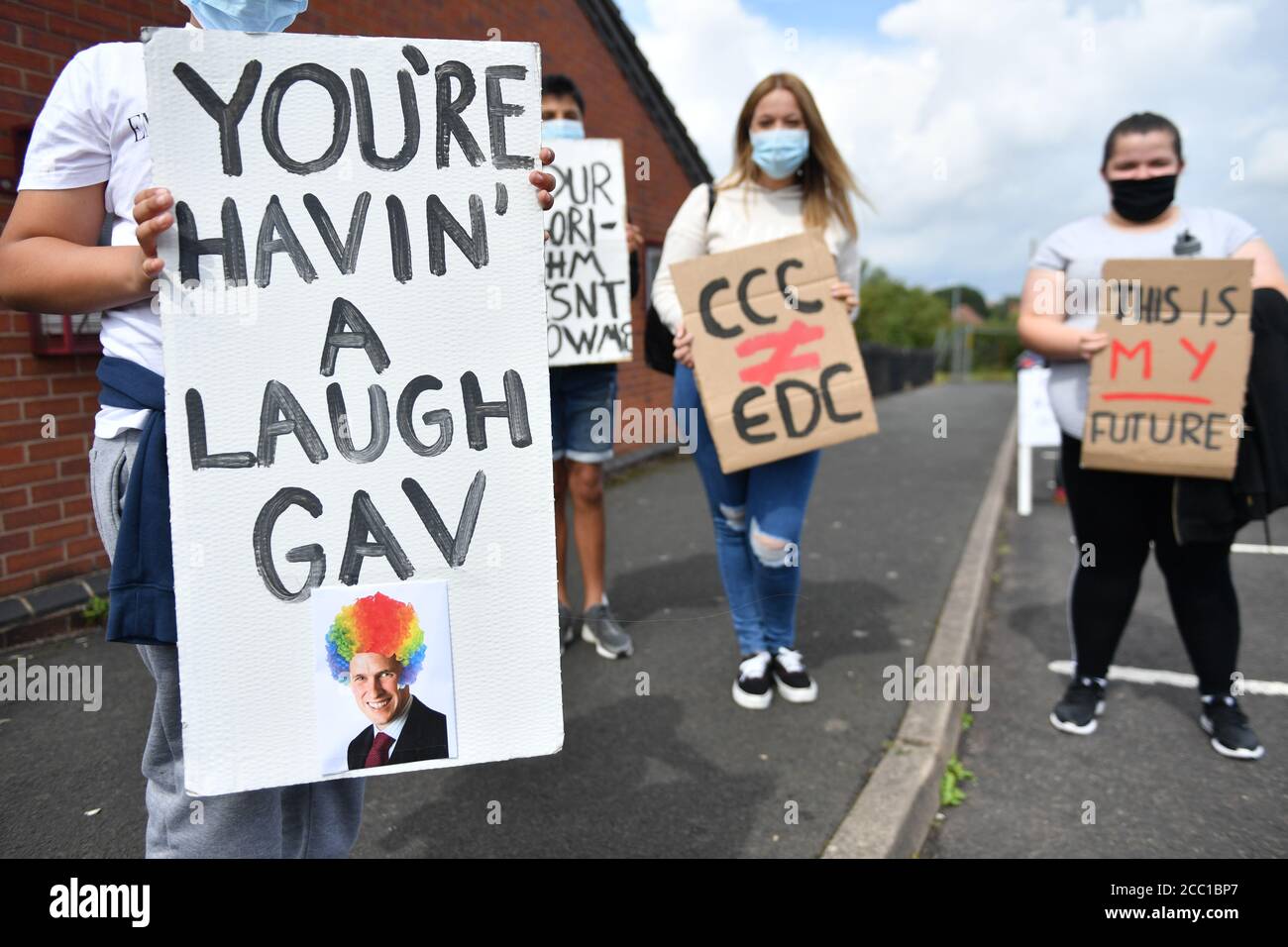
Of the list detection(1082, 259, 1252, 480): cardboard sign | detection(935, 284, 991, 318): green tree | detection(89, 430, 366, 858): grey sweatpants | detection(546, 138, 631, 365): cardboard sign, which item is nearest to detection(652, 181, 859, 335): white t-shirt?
detection(546, 138, 631, 365): cardboard sign

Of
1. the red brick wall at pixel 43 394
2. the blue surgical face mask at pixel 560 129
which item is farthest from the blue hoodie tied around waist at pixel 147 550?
the red brick wall at pixel 43 394

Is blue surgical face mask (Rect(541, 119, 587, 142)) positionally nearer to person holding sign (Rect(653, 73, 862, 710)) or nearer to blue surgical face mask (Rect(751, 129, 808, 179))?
person holding sign (Rect(653, 73, 862, 710))

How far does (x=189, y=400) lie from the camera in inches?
55.7

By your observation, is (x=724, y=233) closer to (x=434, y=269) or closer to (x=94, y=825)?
(x=434, y=269)

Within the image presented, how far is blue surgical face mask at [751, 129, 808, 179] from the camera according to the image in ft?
10.6

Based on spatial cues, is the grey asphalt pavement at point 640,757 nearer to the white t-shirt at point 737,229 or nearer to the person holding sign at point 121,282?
the person holding sign at point 121,282

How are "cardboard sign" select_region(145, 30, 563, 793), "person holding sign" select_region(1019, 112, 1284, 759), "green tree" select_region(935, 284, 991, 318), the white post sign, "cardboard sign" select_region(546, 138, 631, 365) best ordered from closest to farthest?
"cardboard sign" select_region(145, 30, 563, 793) < "person holding sign" select_region(1019, 112, 1284, 759) < "cardboard sign" select_region(546, 138, 631, 365) < the white post sign < "green tree" select_region(935, 284, 991, 318)

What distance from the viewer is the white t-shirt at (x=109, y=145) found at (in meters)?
1.45

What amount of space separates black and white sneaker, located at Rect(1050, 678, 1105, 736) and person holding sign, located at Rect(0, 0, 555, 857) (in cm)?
296

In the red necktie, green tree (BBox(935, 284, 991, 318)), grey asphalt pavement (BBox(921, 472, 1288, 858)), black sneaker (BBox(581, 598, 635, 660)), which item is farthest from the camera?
green tree (BBox(935, 284, 991, 318))

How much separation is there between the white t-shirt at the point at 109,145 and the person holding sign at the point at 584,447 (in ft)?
7.65

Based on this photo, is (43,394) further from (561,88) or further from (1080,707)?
(1080,707)

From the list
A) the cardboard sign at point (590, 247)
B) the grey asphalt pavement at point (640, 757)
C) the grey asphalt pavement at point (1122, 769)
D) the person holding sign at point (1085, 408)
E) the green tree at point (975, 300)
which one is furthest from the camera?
the green tree at point (975, 300)

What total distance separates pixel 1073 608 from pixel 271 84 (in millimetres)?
3208
